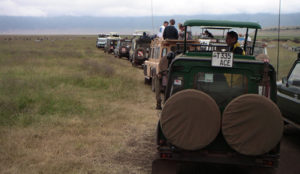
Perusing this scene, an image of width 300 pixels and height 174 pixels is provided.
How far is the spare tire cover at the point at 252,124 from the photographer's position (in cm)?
458

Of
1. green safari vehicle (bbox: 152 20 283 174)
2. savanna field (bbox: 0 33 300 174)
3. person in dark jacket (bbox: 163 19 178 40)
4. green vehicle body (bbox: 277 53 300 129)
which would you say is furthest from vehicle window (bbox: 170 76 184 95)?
person in dark jacket (bbox: 163 19 178 40)

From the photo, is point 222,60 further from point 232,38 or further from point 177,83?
point 232,38

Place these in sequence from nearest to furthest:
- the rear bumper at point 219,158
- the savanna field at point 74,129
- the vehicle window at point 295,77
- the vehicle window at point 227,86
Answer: the rear bumper at point 219,158
the vehicle window at point 227,86
the savanna field at point 74,129
the vehicle window at point 295,77

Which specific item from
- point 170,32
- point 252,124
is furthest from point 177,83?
point 170,32

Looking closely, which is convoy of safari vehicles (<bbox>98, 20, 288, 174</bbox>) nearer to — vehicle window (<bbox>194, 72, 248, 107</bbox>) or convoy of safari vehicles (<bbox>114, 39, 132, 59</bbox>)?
vehicle window (<bbox>194, 72, 248, 107</bbox>)

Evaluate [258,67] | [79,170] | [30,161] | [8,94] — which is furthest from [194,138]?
[8,94]

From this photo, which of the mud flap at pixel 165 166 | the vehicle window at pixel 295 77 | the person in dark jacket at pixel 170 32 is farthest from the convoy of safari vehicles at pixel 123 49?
the mud flap at pixel 165 166

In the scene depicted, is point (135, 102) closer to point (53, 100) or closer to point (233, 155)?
point (53, 100)

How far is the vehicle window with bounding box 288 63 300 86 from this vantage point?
836cm

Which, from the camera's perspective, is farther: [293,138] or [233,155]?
[293,138]

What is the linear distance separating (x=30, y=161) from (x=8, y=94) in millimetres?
5749

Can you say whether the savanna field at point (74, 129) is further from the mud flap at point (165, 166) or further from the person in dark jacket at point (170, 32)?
the person in dark jacket at point (170, 32)

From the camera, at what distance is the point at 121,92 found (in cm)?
1330

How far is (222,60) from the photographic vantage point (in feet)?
17.1
